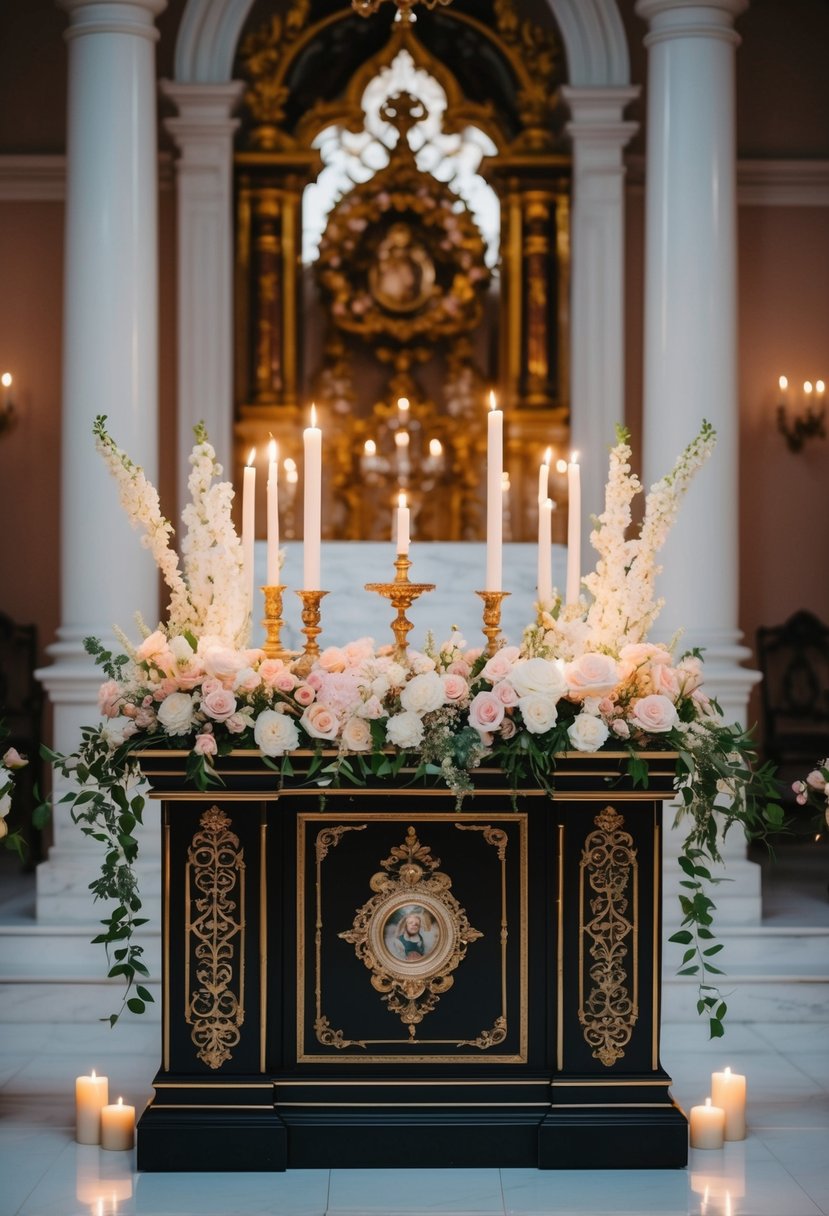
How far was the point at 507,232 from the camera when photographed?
30.5 ft

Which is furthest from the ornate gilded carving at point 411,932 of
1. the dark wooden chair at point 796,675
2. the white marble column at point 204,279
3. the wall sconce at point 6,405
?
the wall sconce at point 6,405

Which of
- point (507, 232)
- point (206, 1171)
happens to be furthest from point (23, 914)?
point (507, 232)

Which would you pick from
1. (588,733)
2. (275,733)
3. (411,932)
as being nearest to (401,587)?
(275,733)

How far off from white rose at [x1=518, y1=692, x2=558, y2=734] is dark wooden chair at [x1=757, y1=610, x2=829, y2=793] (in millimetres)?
4980

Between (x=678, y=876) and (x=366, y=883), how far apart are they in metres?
2.66

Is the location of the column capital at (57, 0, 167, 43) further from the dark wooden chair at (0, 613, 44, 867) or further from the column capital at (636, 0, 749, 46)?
the dark wooden chair at (0, 613, 44, 867)

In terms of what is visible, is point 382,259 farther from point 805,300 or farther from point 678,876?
point 678,876

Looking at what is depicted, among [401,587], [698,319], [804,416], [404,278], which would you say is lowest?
[401,587]

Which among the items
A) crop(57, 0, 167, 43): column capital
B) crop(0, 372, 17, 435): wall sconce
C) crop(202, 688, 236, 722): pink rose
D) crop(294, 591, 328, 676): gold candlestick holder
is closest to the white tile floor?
crop(202, 688, 236, 722): pink rose

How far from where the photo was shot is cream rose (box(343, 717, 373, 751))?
4.49 metres

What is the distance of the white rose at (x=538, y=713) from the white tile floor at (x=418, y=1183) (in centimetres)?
128

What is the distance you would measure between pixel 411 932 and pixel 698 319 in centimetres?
365

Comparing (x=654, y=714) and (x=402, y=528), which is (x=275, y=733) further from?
(x=654, y=714)

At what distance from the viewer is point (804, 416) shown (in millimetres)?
9500
